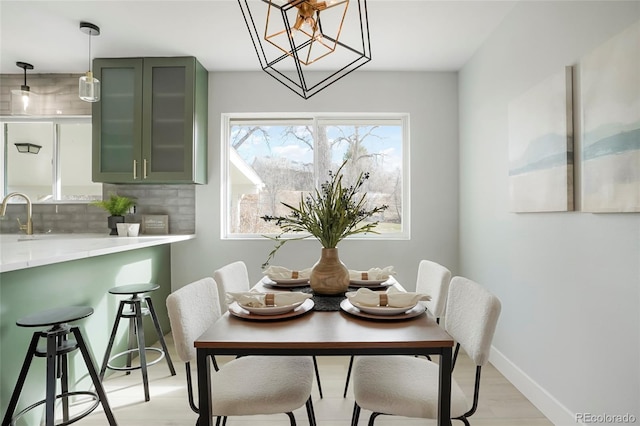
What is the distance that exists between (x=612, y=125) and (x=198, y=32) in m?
2.66

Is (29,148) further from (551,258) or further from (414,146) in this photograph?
(551,258)

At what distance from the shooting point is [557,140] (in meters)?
1.87

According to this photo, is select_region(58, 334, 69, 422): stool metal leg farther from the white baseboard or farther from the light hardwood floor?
the white baseboard

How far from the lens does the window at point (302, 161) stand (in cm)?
362

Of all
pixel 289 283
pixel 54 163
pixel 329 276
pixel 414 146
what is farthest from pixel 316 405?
pixel 54 163

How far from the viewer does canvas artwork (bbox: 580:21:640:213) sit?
1.38m

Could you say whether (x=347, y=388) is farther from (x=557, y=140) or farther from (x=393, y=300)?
(x=557, y=140)

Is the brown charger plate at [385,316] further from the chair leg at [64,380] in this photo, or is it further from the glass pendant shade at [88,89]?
the glass pendant shade at [88,89]

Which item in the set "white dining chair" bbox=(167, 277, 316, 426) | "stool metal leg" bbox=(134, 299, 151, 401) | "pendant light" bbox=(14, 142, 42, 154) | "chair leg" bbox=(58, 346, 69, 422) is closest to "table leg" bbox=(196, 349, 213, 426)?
"white dining chair" bbox=(167, 277, 316, 426)

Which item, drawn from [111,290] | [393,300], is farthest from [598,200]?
[111,290]

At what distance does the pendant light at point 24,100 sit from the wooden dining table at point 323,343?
132 inches

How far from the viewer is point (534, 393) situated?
7.14ft

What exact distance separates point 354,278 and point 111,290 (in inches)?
62.1

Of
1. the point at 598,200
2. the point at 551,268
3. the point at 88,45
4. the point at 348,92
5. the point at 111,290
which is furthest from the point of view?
the point at 348,92
